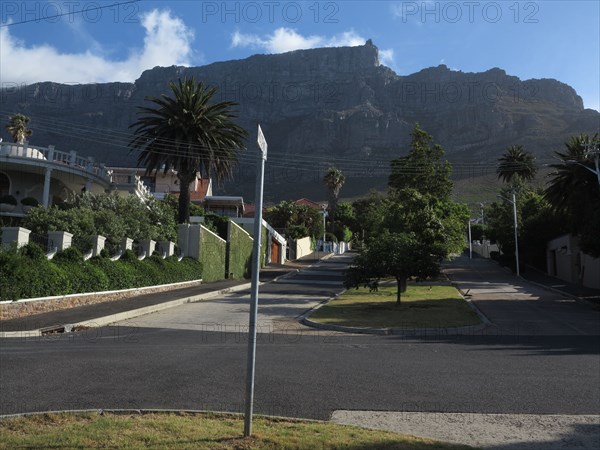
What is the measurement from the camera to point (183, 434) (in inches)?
211

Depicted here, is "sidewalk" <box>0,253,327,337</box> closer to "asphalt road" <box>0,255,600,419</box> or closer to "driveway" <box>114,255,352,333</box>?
"driveway" <box>114,255,352,333</box>

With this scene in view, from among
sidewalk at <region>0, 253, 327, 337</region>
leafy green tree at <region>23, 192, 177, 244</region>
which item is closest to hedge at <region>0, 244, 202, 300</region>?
sidewalk at <region>0, 253, 327, 337</region>

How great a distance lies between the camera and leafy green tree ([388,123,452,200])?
141 feet

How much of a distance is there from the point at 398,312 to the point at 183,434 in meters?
16.8

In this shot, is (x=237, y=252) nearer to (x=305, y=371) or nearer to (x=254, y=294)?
(x=305, y=371)

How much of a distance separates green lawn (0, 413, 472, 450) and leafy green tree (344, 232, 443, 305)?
16.4 meters

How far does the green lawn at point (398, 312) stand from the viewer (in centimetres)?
1816

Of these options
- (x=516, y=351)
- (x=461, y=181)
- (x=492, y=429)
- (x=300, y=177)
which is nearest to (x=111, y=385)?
→ (x=492, y=429)

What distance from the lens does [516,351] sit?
12.4m

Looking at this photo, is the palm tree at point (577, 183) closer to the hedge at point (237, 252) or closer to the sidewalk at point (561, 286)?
the sidewalk at point (561, 286)

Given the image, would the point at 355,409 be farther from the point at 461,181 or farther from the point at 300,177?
the point at 300,177

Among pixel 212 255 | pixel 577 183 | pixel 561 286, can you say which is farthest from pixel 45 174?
pixel 561 286

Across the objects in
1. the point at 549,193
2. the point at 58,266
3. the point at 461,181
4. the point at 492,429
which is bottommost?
the point at 492,429

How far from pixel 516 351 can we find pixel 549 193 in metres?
35.1
